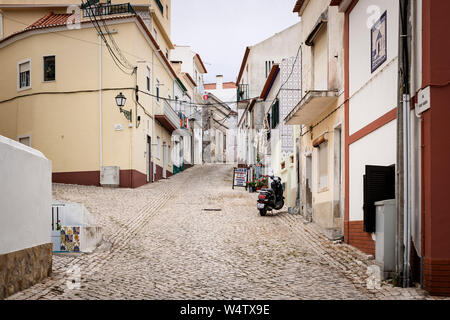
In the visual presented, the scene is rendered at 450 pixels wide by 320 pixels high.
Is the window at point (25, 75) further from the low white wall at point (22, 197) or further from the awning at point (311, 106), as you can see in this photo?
the low white wall at point (22, 197)

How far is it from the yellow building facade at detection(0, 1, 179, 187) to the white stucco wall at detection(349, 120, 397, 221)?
12.5m

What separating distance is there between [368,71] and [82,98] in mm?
14889

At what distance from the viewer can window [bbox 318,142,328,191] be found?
1389 centimetres

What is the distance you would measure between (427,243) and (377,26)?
440 cm

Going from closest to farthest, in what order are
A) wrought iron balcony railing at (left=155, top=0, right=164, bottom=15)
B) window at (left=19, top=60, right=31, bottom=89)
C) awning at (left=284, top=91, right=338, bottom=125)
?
awning at (left=284, top=91, right=338, bottom=125) → window at (left=19, top=60, right=31, bottom=89) → wrought iron balcony railing at (left=155, top=0, right=164, bottom=15)

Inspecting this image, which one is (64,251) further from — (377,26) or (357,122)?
(377,26)

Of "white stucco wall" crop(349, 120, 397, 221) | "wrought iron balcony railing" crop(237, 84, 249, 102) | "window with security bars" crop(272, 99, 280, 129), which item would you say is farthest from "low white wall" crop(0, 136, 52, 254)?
"wrought iron balcony railing" crop(237, 84, 249, 102)

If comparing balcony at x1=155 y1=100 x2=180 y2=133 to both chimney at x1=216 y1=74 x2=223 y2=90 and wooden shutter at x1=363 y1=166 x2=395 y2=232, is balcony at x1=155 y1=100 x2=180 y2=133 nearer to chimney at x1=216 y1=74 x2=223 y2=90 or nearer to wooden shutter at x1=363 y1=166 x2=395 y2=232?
wooden shutter at x1=363 y1=166 x2=395 y2=232

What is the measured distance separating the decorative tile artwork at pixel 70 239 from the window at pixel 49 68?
14.1 meters

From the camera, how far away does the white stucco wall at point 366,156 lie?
8.77m

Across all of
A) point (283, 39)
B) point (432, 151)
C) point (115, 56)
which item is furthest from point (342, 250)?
point (283, 39)

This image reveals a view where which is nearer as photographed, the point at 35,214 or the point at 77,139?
the point at 35,214

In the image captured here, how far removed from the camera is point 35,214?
7.50 metres

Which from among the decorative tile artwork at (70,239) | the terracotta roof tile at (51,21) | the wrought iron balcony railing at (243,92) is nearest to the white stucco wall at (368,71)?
the decorative tile artwork at (70,239)
